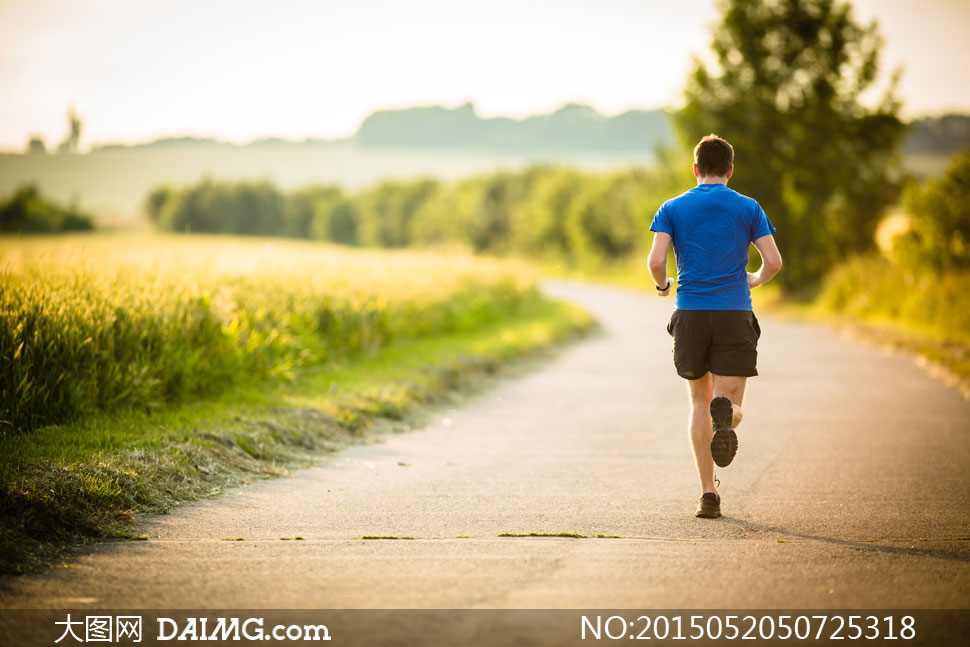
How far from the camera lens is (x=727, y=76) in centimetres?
3162

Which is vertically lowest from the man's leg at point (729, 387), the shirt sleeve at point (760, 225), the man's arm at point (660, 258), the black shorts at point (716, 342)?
the man's leg at point (729, 387)

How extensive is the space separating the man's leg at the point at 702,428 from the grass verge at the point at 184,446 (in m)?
3.38

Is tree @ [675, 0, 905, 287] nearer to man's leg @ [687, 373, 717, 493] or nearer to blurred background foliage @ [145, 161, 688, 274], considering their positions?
blurred background foliage @ [145, 161, 688, 274]

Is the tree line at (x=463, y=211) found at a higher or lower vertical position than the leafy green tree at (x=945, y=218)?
higher

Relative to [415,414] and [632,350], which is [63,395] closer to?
[415,414]

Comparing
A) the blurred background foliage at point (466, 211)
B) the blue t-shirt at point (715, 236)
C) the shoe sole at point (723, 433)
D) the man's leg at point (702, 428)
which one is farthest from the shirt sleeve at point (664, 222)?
the blurred background foliage at point (466, 211)

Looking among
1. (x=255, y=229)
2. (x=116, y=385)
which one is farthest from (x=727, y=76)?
(x=255, y=229)

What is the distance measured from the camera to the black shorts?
598cm

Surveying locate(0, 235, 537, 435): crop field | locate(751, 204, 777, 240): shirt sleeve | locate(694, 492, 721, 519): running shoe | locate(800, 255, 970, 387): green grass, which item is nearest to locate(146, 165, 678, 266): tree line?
locate(800, 255, 970, 387): green grass

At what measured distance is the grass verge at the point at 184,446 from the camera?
5.45 meters

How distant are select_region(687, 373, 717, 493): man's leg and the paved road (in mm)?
300

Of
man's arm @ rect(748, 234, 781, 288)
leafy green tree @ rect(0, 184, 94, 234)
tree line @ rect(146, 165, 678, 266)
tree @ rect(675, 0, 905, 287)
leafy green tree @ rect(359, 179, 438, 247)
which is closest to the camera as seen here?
man's arm @ rect(748, 234, 781, 288)

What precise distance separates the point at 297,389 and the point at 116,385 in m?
2.64

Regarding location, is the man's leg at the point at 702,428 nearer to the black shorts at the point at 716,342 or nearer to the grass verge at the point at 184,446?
the black shorts at the point at 716,342
